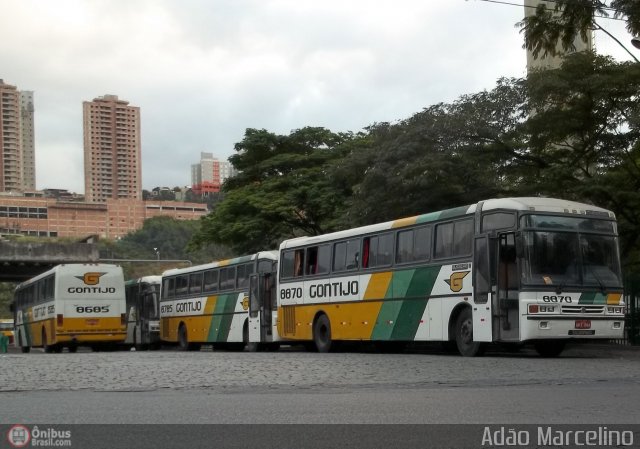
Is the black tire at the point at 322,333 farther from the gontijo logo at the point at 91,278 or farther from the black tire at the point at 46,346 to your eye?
the black tire at the point at 46,346

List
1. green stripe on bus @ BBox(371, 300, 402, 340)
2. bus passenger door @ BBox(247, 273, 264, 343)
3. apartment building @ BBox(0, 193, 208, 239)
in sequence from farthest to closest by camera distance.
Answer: apartment building @ BBox(0, 193, 208, 239)
bus passenger door @ BBox(247, 273, 264, 343)
green stripe on bus @ BBox(371, 300, 402, 340)

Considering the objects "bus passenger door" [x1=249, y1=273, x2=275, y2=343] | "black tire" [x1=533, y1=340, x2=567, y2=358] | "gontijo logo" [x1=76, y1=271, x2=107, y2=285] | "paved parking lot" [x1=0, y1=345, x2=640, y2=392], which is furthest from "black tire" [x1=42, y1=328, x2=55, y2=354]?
"black tire" [x1=533, y1=340, x2=567, y2=358]

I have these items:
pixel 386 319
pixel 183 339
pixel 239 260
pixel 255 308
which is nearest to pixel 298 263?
pixel 255 308

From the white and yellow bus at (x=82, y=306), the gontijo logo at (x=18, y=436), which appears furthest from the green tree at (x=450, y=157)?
the gontijo logo at (x=18, y=436)

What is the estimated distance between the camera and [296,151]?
50.1m

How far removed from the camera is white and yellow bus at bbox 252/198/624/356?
20.2 metres

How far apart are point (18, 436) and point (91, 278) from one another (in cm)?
2930

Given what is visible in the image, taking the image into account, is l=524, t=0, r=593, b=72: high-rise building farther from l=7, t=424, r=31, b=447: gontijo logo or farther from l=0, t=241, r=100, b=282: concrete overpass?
l=0, t=241, r=100, b=282: concrete overpass

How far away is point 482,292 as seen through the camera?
2080 centimetres

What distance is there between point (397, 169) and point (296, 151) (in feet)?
69.2

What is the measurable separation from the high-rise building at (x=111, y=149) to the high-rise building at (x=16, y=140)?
34.0 ft

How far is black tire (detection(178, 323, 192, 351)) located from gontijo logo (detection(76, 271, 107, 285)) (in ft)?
12.0

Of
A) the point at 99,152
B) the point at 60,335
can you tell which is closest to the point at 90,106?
the point at 99,152

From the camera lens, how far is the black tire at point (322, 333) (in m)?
26.9
